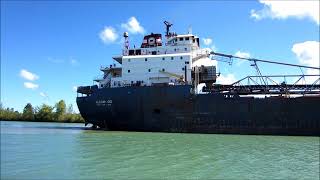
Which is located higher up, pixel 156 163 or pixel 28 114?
pixel 28 114

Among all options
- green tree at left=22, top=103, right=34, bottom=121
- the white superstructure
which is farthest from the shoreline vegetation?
the white superstructure

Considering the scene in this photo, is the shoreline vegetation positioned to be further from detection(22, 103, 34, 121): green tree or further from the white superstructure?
the white superstructure

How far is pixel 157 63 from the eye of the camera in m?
32.8

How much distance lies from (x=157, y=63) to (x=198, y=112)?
5.92 metres

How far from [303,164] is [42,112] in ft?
255

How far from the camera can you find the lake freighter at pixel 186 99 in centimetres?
2822

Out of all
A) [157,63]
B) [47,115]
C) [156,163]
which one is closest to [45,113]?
[47,115]

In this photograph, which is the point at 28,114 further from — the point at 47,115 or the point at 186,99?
the point at 186,99

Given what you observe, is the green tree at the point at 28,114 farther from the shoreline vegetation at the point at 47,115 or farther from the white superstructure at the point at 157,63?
the white superstructure at the point at 157,63

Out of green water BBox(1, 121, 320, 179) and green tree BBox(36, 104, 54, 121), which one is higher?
green tree BBox(36, 104, 54, 121)

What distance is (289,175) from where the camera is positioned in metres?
11.4

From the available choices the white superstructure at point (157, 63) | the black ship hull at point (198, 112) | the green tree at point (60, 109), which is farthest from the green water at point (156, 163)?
the green tree at point (60, 109)

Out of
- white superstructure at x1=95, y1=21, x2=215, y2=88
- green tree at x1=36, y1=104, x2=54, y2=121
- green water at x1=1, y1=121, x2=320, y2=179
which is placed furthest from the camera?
green tree at x1=36, y1=104, x2=54, y2=121

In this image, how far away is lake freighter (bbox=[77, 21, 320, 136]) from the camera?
28.2 m
